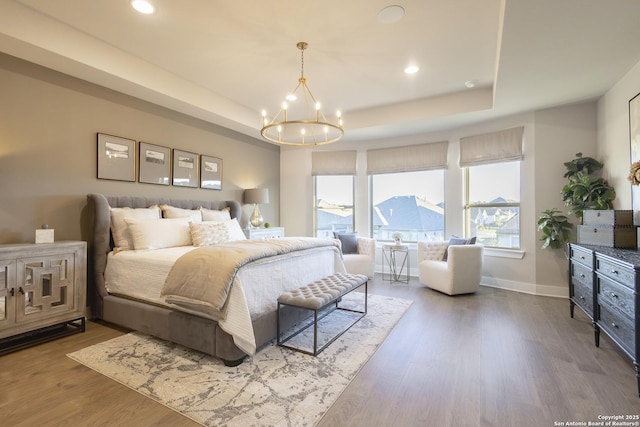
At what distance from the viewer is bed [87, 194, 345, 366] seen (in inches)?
88.2

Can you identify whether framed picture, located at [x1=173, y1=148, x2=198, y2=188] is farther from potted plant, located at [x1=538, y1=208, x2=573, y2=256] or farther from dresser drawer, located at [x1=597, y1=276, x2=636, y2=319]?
potted plant, located at [x1=538, y1=208, x2=573, y2=256]

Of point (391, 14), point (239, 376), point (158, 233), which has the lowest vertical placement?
point (239, 376)

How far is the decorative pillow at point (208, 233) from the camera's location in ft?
11.9

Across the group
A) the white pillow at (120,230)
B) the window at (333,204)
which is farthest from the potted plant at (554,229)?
the white pillow at (120,230)

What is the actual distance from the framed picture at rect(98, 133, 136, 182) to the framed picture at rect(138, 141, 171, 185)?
0.10m

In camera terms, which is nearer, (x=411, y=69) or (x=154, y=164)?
(x=411, y=69)

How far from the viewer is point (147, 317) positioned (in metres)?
2.71

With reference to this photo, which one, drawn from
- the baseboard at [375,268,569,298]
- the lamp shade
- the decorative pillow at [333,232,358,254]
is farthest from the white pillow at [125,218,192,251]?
the baseboard at [375,268,569,298]

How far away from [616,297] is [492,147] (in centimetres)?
312

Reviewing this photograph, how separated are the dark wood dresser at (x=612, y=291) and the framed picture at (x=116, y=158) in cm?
499

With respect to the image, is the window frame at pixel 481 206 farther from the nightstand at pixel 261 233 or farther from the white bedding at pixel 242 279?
the nightstand at pixel 261 233

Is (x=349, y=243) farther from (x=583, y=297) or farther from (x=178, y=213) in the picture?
(x=583, y=297)

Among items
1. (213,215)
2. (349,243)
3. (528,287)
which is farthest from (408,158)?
(213,215)

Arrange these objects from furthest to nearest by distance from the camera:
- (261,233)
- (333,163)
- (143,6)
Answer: (333,163) < (261,233) < (143,6)
